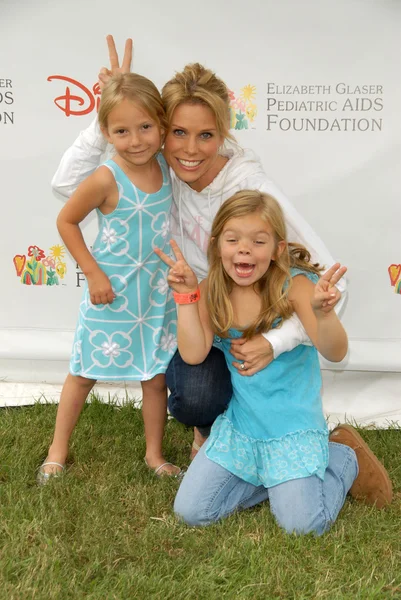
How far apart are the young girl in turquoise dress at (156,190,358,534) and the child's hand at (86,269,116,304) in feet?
0.72

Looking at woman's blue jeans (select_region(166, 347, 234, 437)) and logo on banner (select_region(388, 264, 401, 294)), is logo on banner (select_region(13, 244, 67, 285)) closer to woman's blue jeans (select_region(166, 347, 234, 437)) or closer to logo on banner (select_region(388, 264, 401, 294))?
woman's blue jeans (select_region(166, 347, 234, 437))

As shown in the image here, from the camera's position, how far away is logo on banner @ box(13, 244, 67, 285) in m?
3.04

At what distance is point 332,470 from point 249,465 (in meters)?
0.24

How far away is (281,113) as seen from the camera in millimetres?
2822

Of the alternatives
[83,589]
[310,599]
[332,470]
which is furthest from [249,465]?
[83,589]

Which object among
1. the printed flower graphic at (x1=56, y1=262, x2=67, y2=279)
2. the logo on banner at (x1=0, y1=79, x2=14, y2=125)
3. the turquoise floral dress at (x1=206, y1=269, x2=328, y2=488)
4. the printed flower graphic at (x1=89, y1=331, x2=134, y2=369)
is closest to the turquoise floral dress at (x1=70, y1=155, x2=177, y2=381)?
the printed flower graphic at (x1=89, y1=331, x2=134, y2=369)

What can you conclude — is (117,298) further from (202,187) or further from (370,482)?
(370,482)

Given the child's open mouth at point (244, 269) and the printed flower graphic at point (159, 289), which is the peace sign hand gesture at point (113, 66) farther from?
the child's open mouth at point (244, 269)

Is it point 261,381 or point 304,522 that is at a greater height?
point 261,381

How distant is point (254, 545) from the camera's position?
190 centimetres

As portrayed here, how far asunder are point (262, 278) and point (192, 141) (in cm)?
44

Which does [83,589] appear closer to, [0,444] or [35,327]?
[0,444]

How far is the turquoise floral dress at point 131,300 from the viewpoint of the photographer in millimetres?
2193

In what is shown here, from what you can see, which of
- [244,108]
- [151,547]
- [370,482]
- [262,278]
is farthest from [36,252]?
[370,482]
